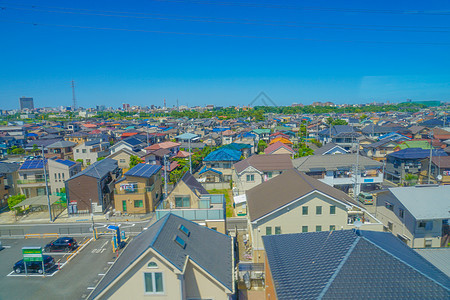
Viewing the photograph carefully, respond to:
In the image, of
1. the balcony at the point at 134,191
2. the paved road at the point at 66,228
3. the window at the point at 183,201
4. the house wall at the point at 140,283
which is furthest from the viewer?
the balcony at the point at 134,191

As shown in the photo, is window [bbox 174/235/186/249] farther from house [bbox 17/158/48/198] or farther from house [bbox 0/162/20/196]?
house [bbox 0/162/20/196]

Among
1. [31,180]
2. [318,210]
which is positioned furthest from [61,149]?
[318,210]

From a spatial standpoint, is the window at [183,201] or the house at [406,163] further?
the house at [406,163]

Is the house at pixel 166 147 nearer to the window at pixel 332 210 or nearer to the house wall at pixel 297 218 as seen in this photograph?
the house wall at pixel 297 218

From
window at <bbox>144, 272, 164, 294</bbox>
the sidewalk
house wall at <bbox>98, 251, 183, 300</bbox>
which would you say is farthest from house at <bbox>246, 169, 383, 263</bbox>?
the sidewalk

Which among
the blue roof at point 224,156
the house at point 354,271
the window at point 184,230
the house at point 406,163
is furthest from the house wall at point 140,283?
the house at point 406,163

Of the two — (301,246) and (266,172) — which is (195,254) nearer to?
(301,246)

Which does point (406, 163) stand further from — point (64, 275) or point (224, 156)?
point (64, 275)
